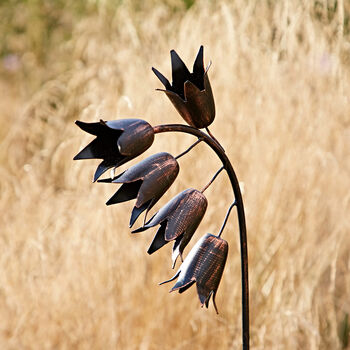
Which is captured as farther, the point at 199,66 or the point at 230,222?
the point at 230,222

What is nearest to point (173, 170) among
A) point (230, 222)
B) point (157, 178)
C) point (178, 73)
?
point (157, 178)

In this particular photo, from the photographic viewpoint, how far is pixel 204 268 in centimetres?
80

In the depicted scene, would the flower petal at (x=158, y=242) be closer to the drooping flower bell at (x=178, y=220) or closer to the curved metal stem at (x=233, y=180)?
the drooping flower bell at (x=178, y=220)

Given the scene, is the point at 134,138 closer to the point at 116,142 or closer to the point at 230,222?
the point at 116,142

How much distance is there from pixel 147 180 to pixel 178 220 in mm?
71

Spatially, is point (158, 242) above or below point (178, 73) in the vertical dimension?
below

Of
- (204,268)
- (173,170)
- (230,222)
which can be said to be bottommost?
(204,268)

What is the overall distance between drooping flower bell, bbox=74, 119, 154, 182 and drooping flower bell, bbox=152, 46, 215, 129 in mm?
55

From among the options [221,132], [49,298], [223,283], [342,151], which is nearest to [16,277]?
[49,298]

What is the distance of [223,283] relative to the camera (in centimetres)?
189

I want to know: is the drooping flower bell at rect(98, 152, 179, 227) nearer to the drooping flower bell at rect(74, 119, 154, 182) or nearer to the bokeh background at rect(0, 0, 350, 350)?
the drooping flower bell at rect(74, 119, 154, 182)

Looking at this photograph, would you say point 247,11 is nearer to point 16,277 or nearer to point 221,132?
point 221,132

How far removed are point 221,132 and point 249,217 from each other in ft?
1.17

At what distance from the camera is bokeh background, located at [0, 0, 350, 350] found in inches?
72.9
